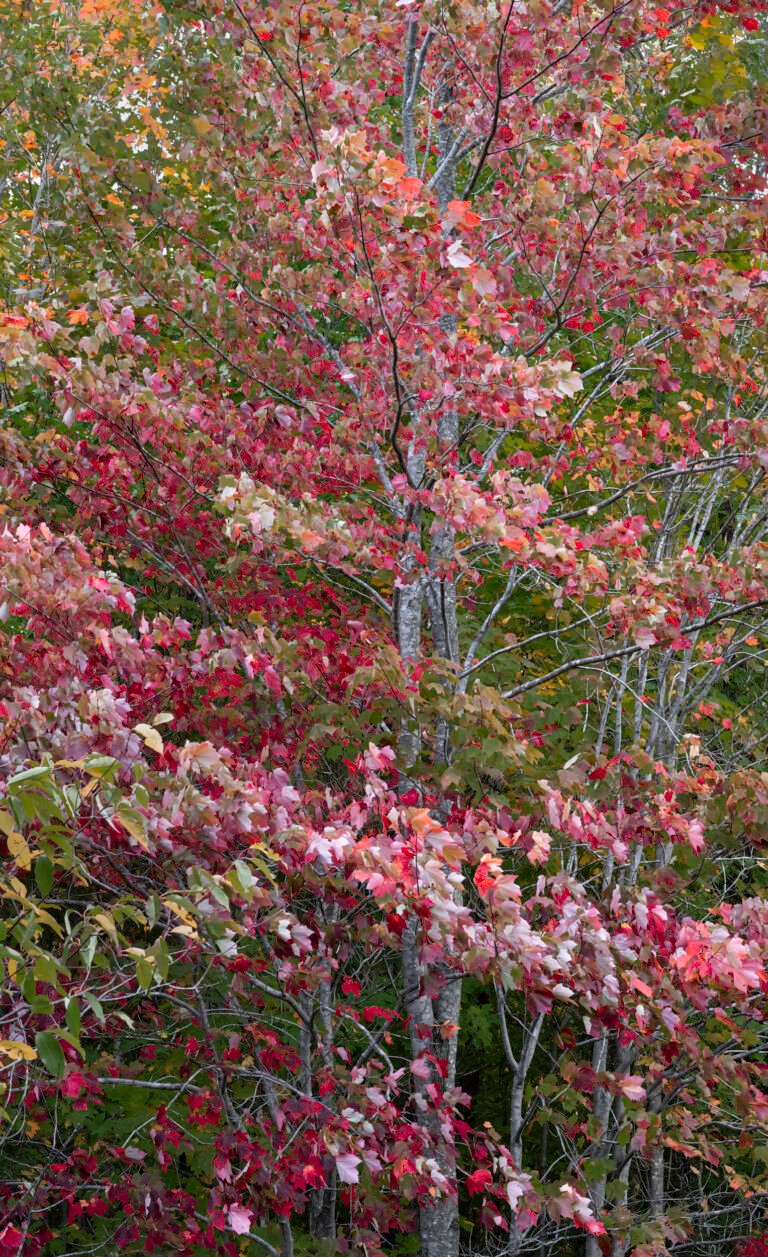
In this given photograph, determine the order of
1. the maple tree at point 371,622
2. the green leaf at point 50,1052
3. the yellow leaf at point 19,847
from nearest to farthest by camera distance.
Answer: the green leaf at point 50,1052 < the yellow leaf at point 19,847 < the maple tree at point 371,622

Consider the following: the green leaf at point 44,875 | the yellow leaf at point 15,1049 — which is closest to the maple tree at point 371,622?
the green leaf at point 44,875

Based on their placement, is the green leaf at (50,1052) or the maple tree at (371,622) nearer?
the green leaf at (50,1052)

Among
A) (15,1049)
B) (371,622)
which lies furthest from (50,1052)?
(371,622)

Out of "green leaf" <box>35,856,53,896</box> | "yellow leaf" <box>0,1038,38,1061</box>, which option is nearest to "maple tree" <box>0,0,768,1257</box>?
"green leaf" <box>35,856,53,896</box>

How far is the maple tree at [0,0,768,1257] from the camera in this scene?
10.8 ft

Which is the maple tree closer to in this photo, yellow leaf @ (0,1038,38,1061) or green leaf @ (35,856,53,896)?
green leaf @ (35,856,53,896)

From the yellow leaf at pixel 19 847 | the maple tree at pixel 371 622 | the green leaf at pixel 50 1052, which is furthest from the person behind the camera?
the maple tree at pixel 371 622

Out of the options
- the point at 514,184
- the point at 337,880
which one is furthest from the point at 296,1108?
the point at 514,184

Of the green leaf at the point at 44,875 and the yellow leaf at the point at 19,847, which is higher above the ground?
the yellow leaf at the point at 19,847

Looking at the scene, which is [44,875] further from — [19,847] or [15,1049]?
[15,1049]

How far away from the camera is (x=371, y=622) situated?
509cm

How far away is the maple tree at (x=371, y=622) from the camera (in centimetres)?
328

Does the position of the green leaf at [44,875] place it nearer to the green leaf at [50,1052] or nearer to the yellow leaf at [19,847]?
the yellow leaf at [19,847]

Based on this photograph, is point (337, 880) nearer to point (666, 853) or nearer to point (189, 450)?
point (189, 450)
